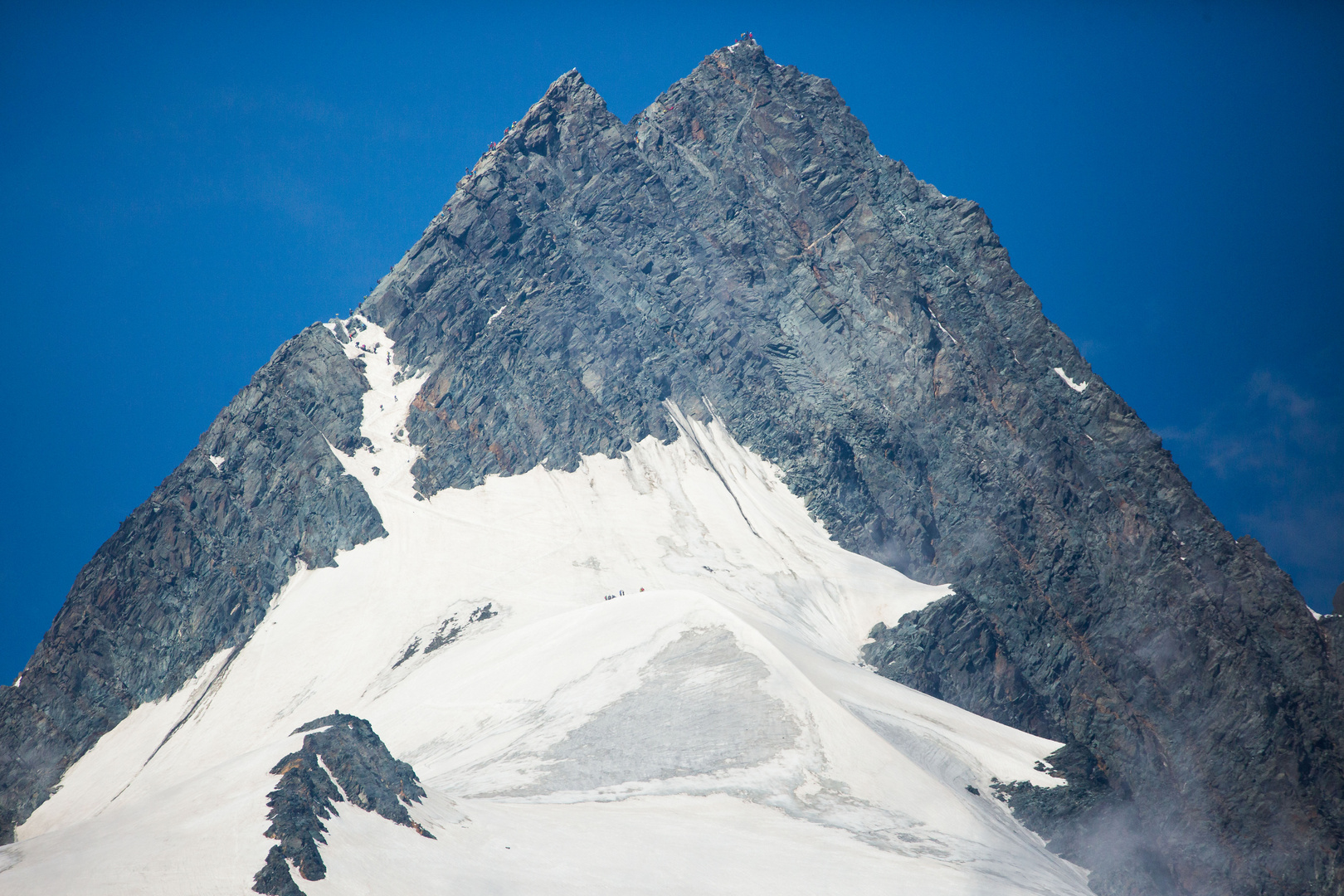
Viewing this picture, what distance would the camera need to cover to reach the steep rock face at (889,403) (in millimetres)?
90875

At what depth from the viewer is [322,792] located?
142 feet

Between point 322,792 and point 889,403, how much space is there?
90311 millimetres

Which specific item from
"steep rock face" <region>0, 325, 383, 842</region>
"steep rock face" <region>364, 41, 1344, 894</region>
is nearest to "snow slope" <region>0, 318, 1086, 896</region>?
"steep rock face" <region>0, 325, 383, 842</region>

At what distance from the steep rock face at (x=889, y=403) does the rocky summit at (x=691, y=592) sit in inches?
17.7

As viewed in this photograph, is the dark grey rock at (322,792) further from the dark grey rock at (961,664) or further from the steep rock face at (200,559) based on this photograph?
the dark grey rock at (961,664)

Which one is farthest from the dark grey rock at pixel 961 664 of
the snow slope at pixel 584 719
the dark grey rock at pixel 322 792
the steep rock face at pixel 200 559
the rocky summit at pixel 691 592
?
the dark grey rock at pixel 322 792

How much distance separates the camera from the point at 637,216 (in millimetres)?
140125

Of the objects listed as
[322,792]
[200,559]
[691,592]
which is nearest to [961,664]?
[691,592]

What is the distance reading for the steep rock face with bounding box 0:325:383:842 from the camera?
93875 millimetres

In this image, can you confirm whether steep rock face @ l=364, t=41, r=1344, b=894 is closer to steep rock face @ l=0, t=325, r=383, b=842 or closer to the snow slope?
the snow slope

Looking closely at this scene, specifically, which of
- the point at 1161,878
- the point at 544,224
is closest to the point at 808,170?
the point at 544,224

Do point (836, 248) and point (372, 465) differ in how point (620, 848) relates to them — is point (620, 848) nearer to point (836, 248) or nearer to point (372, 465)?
point (372, 465)

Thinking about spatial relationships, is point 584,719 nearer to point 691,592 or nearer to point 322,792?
point 691,592

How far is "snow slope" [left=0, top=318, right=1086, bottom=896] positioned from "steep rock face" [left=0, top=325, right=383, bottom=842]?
99.5 inches
